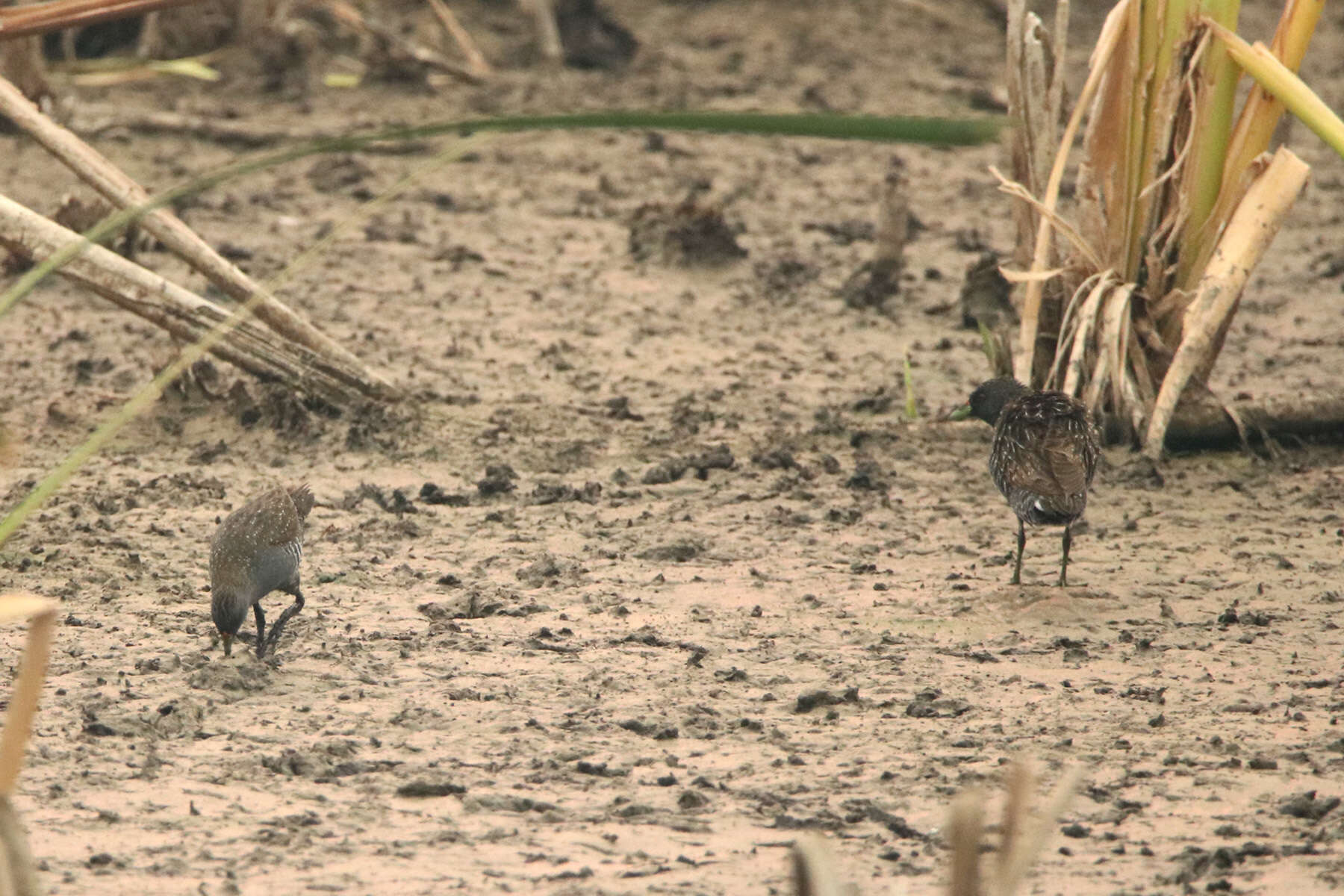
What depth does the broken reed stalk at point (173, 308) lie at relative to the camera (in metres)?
5.78

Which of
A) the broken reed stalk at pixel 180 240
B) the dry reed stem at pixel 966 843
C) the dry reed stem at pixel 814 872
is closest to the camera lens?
the dry reed stem at pixel 966 843

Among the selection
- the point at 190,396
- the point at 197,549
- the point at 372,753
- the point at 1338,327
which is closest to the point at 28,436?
the point at 190,396

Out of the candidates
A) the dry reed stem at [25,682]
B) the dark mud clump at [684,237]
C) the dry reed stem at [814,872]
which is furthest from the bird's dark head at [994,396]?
the dry reed stem at [25,682]

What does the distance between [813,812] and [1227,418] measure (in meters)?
3.33

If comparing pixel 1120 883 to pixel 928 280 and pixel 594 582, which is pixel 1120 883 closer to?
pixel 594 582

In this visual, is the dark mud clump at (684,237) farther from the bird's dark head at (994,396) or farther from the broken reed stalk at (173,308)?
the bird's dark head at (994,396)

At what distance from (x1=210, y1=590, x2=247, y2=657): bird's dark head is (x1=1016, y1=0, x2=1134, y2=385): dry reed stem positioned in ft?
10.4

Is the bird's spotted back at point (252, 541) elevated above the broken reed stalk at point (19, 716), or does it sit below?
below

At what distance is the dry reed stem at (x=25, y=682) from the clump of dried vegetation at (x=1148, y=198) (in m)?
4.32

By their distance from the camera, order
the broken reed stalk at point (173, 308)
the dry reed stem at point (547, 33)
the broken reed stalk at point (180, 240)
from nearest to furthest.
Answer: the broken reed stalk at point (173, 308) < the broken reed stalk at point (180, 240) < the dry reed stem at point (547, 33)

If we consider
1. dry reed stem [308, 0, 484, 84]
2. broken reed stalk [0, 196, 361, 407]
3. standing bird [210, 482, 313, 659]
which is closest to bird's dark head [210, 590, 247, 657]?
standing bird [210, 482, 313, 659]

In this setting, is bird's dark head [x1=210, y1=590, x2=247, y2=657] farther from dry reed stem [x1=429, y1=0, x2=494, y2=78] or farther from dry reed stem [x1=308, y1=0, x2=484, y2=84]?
dry reed stem [x1=429, y1=0, x2=494, y2=78]

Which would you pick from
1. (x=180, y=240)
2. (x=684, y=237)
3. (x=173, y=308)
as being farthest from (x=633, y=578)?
(x=684, y=237)

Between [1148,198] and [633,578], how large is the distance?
2.47 meters
